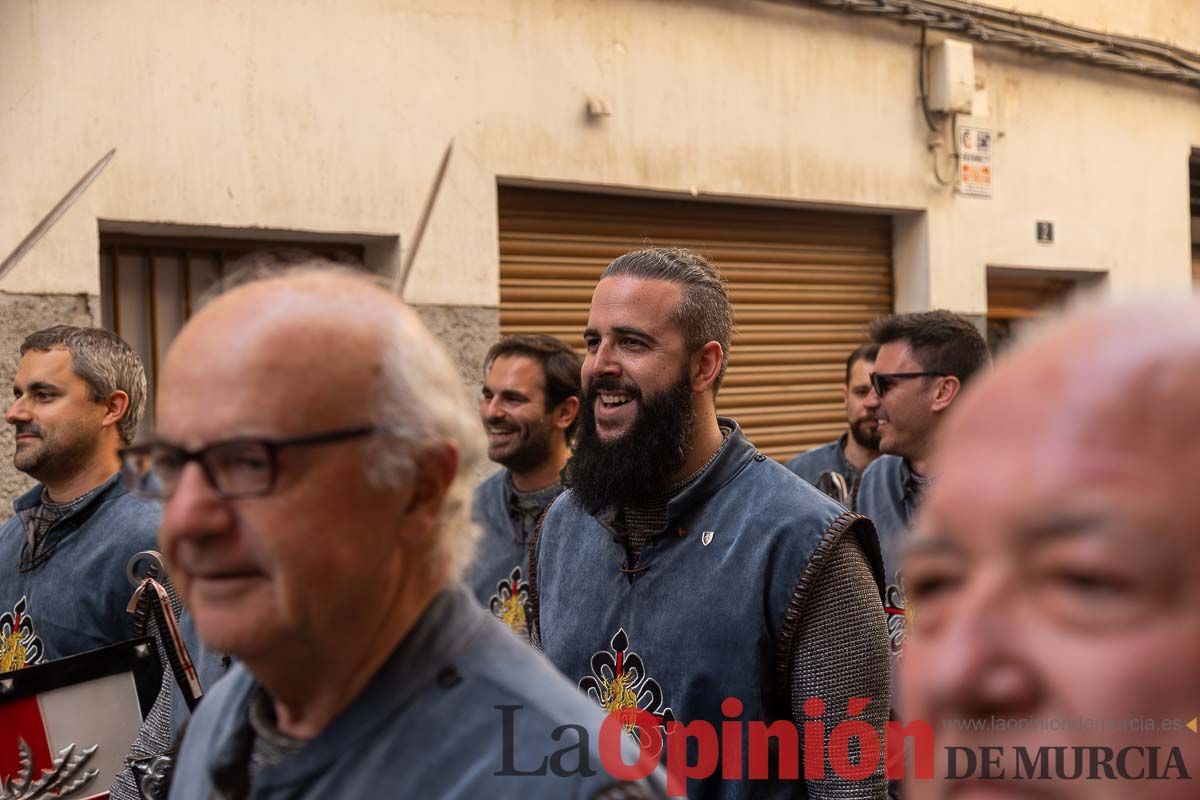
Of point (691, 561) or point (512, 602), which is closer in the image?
point (691, 561)

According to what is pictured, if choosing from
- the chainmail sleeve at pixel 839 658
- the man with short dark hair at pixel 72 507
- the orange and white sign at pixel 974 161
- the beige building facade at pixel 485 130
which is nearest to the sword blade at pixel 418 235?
the chainmail sleeve at pixel 839 658

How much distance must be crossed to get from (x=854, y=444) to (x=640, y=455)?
400 centimetres

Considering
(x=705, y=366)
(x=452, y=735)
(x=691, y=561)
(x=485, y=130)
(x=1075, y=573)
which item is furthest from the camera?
(x=485, y=130)

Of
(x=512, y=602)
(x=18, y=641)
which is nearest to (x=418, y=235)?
(x=18, y=641)

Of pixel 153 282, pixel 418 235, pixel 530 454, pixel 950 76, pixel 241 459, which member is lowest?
pixel 530 454

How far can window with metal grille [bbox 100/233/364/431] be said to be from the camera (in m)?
6.48

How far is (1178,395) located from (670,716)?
229cm

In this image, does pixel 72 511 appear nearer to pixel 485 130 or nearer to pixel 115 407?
A: pixel 115 407

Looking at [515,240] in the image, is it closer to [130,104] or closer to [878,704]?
[130,104]

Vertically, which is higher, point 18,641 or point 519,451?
point 519,451

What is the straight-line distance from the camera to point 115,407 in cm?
485

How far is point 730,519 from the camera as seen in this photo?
3.16 m

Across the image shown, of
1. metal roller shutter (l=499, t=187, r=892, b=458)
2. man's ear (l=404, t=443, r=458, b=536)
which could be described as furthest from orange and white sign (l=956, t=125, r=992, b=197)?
man's ear (l=404, t=443, r=458, b=536)

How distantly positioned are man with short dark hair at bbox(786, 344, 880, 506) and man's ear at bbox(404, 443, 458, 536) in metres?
4.86
